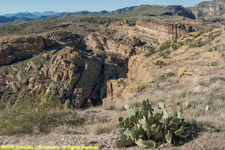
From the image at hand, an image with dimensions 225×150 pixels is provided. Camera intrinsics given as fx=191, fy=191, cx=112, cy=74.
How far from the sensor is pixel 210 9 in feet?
577

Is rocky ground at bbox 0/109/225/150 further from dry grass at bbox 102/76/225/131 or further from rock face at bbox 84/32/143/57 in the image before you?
rock face at bbox 84/32/143/57

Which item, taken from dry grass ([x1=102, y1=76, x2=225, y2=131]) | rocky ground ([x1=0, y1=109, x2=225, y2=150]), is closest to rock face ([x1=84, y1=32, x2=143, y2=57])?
dry grass ([x1=102, y1=76, x2=225, y2=131])

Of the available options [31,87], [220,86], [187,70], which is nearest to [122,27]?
[31,87]

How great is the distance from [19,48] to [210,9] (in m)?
190

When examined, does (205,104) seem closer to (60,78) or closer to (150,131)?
(150,131)

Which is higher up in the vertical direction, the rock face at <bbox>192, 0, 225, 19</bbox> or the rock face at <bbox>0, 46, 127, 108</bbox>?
the rock face at <bbox>192, 0, 225, 19</bbox>

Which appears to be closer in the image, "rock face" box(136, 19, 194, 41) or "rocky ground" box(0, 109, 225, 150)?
"rocky ground" box(0, 109, 225, 150)

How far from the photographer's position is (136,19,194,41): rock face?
33.7 metres

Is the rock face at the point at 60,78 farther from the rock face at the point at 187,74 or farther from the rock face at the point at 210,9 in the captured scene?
the rock face at the point at 210,9

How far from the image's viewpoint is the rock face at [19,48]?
84.8 feet

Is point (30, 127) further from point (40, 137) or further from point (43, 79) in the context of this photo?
point (43, 79)

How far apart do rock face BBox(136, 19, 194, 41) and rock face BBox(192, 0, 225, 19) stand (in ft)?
465

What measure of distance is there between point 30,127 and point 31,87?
20.0 meters

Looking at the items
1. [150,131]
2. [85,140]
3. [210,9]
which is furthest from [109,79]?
[210,9]
